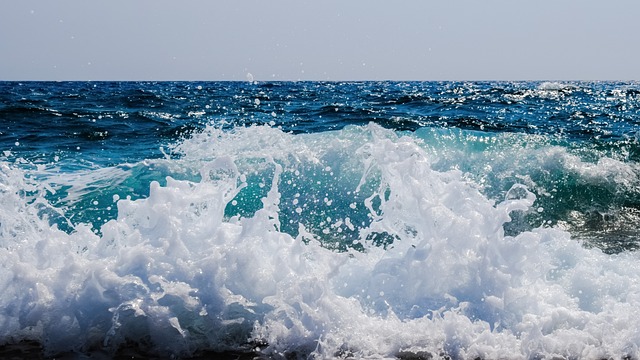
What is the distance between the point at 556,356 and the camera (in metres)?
3.18

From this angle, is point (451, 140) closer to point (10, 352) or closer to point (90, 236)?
point (90, 236)

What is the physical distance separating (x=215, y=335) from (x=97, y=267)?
900 mm

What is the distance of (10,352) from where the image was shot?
314cm

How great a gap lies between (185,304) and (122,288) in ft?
1.35

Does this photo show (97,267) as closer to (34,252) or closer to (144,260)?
(144,260)

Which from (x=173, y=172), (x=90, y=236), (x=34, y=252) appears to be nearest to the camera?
(x=34, y=252)

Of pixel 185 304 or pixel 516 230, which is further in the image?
pixel 516 230

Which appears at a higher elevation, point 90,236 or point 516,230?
point 90,236

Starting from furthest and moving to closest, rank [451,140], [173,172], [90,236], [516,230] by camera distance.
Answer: [451,140], [173,172], [516,230], [90,236]

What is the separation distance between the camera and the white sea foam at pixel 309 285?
329 cm

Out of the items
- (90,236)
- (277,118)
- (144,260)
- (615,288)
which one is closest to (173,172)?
(90,236)

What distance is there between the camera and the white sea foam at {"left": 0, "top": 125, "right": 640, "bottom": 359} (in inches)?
130

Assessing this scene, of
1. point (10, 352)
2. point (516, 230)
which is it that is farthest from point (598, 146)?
point (10, 352)

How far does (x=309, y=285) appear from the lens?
3.55 m
